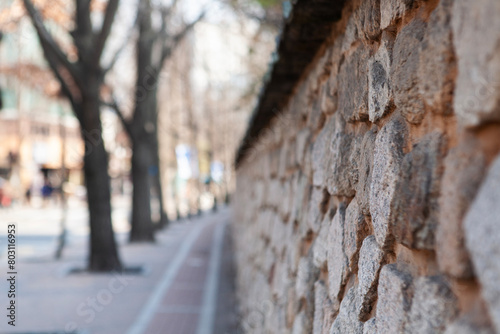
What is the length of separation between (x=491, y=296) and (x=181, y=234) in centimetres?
1674

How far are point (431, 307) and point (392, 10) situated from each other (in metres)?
0.81

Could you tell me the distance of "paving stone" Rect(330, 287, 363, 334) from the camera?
5.22 ft

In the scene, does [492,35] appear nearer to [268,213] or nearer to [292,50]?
[292,50]

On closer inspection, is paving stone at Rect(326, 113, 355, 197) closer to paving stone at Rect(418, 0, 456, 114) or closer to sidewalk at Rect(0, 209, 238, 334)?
paving stone at Rect(418, 0, 456, 114)

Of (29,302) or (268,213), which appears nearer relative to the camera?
(268,213)

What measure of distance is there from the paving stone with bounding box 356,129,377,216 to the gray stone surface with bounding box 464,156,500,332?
0.66 m

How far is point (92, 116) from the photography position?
8.93 metres

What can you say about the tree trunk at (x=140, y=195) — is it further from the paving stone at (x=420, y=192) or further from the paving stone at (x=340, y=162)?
the paving stone at (x=420, y=192)

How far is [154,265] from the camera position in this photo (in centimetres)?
1048

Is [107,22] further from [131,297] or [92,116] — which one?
[131,297]

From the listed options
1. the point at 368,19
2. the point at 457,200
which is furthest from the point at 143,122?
the point at 457,200

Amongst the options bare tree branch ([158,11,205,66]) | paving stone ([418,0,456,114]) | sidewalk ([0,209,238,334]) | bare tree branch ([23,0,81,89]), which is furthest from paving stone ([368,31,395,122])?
bare tree branch ([158,11,205,66])

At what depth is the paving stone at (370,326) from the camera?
1.42 m

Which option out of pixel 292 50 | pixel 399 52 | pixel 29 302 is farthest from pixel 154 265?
pixel 399 52
